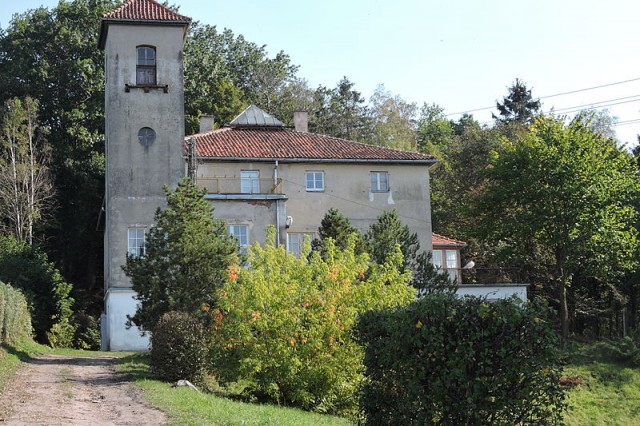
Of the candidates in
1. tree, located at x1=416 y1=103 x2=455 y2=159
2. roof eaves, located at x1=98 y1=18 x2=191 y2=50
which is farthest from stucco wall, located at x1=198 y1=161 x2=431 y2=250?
tree, located at x1=416 y1=103 x2=455 y2=159

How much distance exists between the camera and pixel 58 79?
2163 inches

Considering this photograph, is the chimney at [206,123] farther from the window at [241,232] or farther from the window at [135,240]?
the window at [135,240]

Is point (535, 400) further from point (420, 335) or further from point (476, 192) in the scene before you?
point (476, 192)

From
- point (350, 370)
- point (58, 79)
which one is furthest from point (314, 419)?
point (58, 79)

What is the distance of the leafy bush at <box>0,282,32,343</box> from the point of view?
3006 centimetres

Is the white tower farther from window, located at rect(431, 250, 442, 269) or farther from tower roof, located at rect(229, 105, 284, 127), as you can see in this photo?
window, located at rect(431, 250, 442, 269)

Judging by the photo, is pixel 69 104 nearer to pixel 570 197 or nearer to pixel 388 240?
pixel 388 240

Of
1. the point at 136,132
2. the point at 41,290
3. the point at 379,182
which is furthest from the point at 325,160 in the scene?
the point at 41,290

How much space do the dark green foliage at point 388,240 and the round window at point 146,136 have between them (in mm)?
11020

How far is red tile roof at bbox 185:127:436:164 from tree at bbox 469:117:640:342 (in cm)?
467

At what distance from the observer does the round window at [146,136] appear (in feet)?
132

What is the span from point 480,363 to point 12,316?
24.2 metres

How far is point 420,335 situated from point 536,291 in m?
41.6

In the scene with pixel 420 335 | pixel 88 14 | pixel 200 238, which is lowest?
pixel 420 335
